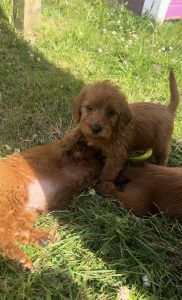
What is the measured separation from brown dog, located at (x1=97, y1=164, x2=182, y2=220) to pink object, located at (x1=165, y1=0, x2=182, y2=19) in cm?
451

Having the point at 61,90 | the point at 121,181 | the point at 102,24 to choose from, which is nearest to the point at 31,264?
the point at 121,181

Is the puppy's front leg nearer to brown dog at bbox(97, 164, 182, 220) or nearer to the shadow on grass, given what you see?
brown dog at bbox(97, 164, 182, 220)

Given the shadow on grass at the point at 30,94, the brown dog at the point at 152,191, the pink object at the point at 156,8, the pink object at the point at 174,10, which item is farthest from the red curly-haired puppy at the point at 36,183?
the pink object at the point at 174,10

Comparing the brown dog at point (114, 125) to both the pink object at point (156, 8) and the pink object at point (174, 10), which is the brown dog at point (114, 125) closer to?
the pink object at point (156, 8)

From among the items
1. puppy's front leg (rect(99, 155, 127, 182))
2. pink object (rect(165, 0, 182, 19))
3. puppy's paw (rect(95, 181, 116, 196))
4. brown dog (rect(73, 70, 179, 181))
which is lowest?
puppy's paw (rect(95, 181, 116, 196))

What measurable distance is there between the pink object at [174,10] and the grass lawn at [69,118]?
0.22 m

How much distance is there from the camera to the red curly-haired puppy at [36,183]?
2.93 meters

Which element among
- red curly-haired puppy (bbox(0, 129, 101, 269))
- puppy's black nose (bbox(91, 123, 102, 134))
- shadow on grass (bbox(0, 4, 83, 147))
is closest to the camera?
red curly-haired puppy (bbox(0, 129, 101, 269))

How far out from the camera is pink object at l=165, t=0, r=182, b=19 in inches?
281

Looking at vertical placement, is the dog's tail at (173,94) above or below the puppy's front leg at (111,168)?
above

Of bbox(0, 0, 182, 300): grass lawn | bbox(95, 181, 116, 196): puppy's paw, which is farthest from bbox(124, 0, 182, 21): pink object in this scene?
bbox(95, 181, 116, 196): puppy's paw

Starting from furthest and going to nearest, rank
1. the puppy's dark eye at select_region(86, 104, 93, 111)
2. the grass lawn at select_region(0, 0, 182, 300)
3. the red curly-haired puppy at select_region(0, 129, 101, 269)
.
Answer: the puppy's dark eye at select_region(86, 104, 93, 111)
the red curly-haired puppy at select_region(0, 129, 101, 269)
the grass lawn at select_region(0, 0, 182, 300)

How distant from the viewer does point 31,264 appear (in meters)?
2.80

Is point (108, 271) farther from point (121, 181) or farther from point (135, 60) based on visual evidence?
point (135, 60)
